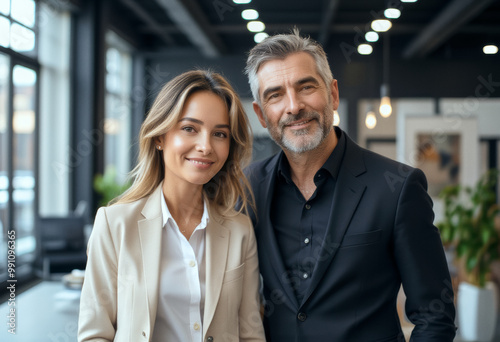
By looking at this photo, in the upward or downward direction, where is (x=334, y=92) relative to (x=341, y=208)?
upward

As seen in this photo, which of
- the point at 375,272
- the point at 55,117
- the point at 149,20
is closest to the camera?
the point at 375,272

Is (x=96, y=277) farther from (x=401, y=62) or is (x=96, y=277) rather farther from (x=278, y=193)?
(x=401, y=62)

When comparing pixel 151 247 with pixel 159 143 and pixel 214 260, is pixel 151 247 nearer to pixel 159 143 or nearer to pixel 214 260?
pixel 214 260

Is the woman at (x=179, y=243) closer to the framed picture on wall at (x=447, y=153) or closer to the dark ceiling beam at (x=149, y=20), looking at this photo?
the dark ceiling beam at (x=149, y=20)

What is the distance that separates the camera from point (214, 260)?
1.64 meters

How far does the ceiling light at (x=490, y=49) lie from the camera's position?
7371 mm

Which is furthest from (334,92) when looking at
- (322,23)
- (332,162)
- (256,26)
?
(322,23)

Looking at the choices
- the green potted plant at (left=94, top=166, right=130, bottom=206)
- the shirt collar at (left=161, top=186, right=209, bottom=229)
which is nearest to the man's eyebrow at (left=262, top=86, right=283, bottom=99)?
the shirt collar at (left=161, top=186, right=209, bottom=229)

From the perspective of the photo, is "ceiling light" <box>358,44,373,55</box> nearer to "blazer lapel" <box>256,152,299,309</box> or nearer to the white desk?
the white desk

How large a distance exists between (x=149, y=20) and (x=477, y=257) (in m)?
5.65

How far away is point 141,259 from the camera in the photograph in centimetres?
158

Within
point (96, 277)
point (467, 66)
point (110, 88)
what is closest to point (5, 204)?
point (110, 88)

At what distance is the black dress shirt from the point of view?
168cm

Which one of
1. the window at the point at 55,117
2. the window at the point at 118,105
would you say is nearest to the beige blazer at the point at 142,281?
the window at the point at 55,117
